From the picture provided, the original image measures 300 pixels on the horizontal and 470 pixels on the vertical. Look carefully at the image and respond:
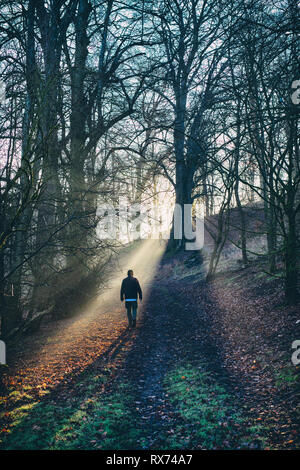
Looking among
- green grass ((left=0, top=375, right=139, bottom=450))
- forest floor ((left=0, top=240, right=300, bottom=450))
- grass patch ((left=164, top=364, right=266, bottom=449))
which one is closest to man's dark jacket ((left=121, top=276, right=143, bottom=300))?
forest floor ((left=0, top=240, right=300, bottom=450))

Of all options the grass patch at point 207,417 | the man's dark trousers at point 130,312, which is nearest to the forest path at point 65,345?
the man's dark trousers at point 130,312

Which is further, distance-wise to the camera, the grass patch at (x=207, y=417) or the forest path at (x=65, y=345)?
the forest path at (x=65, y=345)

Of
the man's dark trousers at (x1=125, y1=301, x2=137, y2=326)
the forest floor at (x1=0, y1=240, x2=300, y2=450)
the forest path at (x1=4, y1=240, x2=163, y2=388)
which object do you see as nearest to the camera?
the forest floor at (x1=0, y1=240, x2=300, y2=450)

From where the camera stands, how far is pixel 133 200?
43.0 feet

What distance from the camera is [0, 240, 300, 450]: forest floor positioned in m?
4.16

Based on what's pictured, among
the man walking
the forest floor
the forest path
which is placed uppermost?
the man walking

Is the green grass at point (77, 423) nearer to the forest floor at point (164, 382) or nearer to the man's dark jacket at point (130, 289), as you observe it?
the forest floor at point (164, 382)

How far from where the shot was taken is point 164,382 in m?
5.95

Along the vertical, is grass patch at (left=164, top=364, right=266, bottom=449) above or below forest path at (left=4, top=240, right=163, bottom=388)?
above

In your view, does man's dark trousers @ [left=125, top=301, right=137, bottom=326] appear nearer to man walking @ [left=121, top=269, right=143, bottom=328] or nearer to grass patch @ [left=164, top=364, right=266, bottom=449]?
man walking @ [left=121, top=269, right=143, bottom=328]

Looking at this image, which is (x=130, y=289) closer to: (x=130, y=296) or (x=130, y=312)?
(x=130, y=296)

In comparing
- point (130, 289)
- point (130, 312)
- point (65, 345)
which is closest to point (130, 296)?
point (130, 289)

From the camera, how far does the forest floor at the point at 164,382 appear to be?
164 inches

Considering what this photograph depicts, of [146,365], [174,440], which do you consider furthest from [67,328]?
[174,440]
